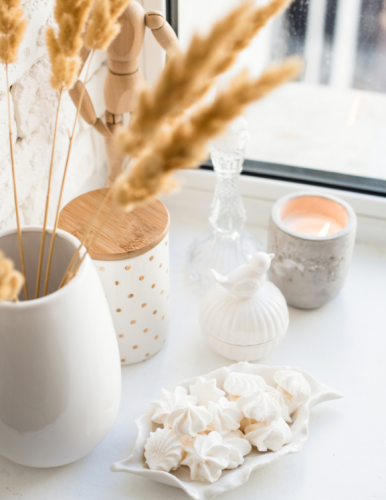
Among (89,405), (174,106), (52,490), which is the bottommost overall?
(52,490)

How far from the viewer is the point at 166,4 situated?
0.70 m

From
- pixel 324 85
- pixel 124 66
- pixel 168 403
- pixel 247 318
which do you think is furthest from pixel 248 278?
pixel 324 85

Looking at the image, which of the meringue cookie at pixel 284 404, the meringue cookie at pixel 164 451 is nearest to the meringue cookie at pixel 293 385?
the meringue cookie at pixel 284 404

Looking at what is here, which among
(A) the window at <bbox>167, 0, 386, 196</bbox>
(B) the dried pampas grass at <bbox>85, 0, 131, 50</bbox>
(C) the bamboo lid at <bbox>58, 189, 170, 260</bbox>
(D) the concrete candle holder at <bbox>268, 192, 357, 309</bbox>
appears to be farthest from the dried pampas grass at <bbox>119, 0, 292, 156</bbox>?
(A) the window at <bbox>167, 0, 386, 196</bbox>

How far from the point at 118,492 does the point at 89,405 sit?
0.35 ft

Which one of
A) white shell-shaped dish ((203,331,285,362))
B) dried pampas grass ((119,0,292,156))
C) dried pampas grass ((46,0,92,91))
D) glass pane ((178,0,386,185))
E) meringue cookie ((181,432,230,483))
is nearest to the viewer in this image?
dried pampas grass ((119,0,292,156))

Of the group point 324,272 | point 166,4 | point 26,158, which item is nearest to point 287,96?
point 166,4

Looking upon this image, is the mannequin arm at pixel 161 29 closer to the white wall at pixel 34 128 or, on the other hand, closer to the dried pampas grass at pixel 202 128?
the white wall at pixel 34 128

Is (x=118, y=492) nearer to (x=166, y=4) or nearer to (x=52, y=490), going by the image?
(x=52, y=490)

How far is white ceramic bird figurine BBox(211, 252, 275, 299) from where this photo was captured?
0.51m

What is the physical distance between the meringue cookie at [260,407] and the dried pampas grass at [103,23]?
1.07ft

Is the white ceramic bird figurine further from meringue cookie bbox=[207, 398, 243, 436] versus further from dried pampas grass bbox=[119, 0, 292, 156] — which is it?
dried pampas grass bbox=[119, 0, 292, 156]

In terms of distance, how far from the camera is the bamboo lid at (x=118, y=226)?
1.66 feet

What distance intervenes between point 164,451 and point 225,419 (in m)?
0.06
